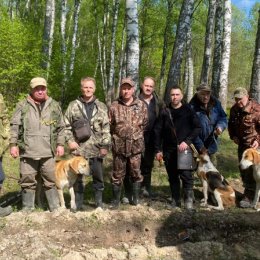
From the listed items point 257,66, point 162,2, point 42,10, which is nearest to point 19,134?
point 257,66

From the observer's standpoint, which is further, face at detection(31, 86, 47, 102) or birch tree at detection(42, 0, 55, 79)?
birch tree at detection(42, 0, 55, 79)

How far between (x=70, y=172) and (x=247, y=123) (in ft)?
11.3

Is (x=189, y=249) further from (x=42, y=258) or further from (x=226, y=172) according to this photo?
(x=226, y=172)

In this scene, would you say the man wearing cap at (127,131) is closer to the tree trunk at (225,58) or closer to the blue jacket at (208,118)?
the blue jacket at (208,118)

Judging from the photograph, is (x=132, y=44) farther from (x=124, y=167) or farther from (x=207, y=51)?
(x=207, y=51)

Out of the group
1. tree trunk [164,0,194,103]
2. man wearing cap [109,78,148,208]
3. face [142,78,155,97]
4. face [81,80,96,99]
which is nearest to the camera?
face [81,80,96,99]

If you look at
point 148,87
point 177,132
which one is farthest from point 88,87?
point 177,132

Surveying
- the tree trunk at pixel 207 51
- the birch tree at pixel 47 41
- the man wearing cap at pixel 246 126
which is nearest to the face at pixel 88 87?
the man wearing cap at pixel 246 126

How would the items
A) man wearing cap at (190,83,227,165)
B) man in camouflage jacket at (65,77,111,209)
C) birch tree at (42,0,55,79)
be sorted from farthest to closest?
birch tree at (42,0,55,79), man wearing cap at (190,83,227,165), man in camouflage jacket at (65,77,111,209)

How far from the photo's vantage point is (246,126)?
7.04m

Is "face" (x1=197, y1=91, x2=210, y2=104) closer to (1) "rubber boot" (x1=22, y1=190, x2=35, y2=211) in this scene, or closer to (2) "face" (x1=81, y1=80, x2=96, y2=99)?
(2) "face" (x1=81, y1=80, x2=96, y2=99)

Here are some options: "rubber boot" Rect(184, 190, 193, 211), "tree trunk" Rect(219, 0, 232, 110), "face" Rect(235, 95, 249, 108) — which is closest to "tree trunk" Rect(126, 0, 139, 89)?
"face" Rect(235, 95, 249, 108)

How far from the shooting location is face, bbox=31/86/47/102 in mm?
5750

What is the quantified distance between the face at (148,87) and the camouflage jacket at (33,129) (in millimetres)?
1717
